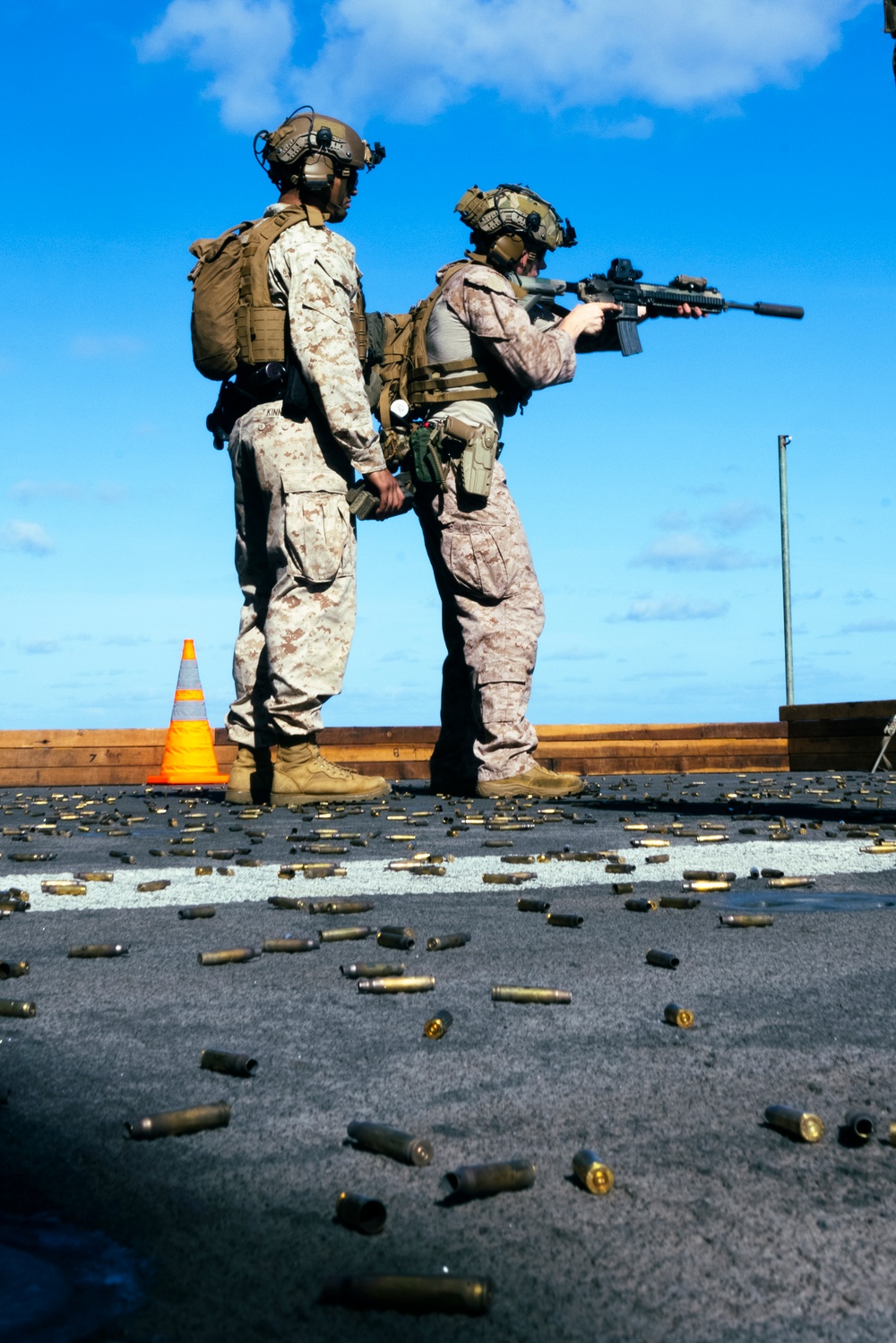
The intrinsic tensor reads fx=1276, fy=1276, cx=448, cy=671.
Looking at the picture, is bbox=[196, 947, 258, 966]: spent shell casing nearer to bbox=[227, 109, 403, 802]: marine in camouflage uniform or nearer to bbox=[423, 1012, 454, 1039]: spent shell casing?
bbox=[423, 1012, 454, 1039]: spent shell casing

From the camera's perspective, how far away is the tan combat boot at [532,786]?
833 centimetres

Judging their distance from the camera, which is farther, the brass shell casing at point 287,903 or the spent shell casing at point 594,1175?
the brass shell casing at point 287,903

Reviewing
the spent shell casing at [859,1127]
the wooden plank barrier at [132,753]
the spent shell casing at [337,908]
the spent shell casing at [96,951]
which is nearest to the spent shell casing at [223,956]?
the spent shell casing at [96,951]

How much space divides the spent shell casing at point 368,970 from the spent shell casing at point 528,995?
30 cm

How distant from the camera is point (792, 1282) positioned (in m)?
1.31

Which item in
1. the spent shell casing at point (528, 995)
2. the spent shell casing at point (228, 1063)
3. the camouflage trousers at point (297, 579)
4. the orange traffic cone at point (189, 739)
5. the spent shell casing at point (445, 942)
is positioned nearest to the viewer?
the spent shell casing at point (228, 1063)

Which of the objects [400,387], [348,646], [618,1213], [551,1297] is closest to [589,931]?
[618,1213]

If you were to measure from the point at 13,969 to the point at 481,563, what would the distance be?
579cm

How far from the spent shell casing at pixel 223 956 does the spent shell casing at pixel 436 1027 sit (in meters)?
0.80

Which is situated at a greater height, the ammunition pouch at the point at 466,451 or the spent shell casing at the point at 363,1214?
the ammunition pouch at the point at 466,451

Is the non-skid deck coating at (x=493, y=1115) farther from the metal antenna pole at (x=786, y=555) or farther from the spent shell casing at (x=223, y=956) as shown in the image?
the metal antenna pole at (x=786, y=555)

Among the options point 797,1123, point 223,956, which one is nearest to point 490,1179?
point 797,1123

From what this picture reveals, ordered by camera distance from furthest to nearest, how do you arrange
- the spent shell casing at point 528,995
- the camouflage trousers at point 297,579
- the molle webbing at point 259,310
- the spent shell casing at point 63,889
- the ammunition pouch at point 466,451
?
the ammunition pouch at point 466,451
the molle webbing at point 259,310
the camouflage trousers at point 297,579
the spent shell casing at point 63,889
the spent shell casing at point 528,995

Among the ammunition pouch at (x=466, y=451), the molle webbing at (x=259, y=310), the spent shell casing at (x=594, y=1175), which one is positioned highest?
the molle webbing at (x=259, y=310)
